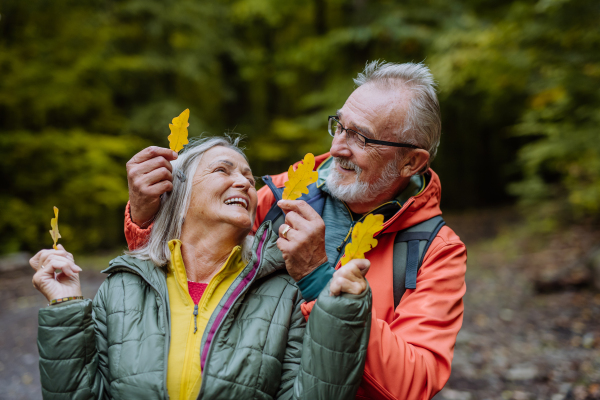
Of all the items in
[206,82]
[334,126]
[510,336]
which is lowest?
[510,336]

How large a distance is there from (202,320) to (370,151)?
1.23 m

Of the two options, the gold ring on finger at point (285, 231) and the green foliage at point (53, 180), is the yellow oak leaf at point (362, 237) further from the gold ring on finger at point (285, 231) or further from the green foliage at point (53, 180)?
the green foliage at point (53, 180)

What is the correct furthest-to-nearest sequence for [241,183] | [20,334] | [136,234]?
[20,334], [136,234], [241,183]

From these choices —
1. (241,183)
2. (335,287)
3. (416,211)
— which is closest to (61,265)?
(241,183)

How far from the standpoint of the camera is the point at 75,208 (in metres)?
10.5

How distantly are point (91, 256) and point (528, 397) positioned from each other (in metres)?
10.3

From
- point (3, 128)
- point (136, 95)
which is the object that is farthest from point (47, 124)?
point (136, 95)

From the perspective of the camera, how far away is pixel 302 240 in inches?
64.5

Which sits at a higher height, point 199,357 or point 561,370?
point 199,357

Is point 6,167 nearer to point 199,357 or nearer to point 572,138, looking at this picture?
point 199,357

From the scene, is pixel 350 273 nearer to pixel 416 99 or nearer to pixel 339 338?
pixel 339 338

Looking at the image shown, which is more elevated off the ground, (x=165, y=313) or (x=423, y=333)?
(x=165, y=313)

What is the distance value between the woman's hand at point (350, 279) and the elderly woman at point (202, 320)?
1cm

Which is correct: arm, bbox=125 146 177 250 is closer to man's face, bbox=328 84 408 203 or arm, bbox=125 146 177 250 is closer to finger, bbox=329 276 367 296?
man's face, bbox=328 84 408 203
